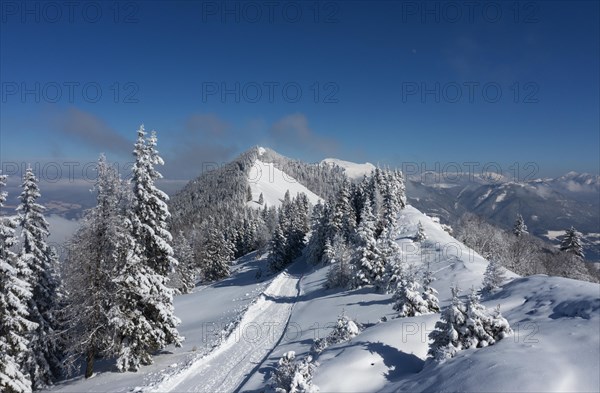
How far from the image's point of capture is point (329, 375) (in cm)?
1188

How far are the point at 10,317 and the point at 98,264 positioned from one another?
173 inches

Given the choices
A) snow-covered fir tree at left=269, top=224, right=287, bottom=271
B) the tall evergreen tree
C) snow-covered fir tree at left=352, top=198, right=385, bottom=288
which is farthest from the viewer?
snow-covered fir tree at left=269, top=224, right=287, bottom=271

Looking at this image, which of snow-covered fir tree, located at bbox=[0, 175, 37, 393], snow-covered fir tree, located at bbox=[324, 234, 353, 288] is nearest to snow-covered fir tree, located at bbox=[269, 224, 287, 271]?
snow-covered fir tree, located at bbox=[324, 234, 353, 288]

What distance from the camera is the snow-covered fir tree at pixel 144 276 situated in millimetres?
18750

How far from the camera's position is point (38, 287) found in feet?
70.1

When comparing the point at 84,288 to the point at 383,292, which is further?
the point at 383,292

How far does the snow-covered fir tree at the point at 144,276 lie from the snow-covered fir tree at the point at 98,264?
0.54 metres

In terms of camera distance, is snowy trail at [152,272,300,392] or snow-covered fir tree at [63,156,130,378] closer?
snowy trail at [152,272,300,392]

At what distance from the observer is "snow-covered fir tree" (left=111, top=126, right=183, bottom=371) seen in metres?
18.8

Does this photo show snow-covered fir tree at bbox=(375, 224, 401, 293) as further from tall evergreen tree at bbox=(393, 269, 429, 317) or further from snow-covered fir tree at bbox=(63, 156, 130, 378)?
snow-covered fir tree at bbox=(63, 156, 130, 378)

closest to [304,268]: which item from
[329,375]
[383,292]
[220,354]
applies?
[383,292]

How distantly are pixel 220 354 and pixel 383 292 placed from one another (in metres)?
17.0

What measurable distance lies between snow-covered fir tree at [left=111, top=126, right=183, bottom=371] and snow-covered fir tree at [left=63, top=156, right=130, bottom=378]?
1.77ft

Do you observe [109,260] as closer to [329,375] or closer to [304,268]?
[329,375]
